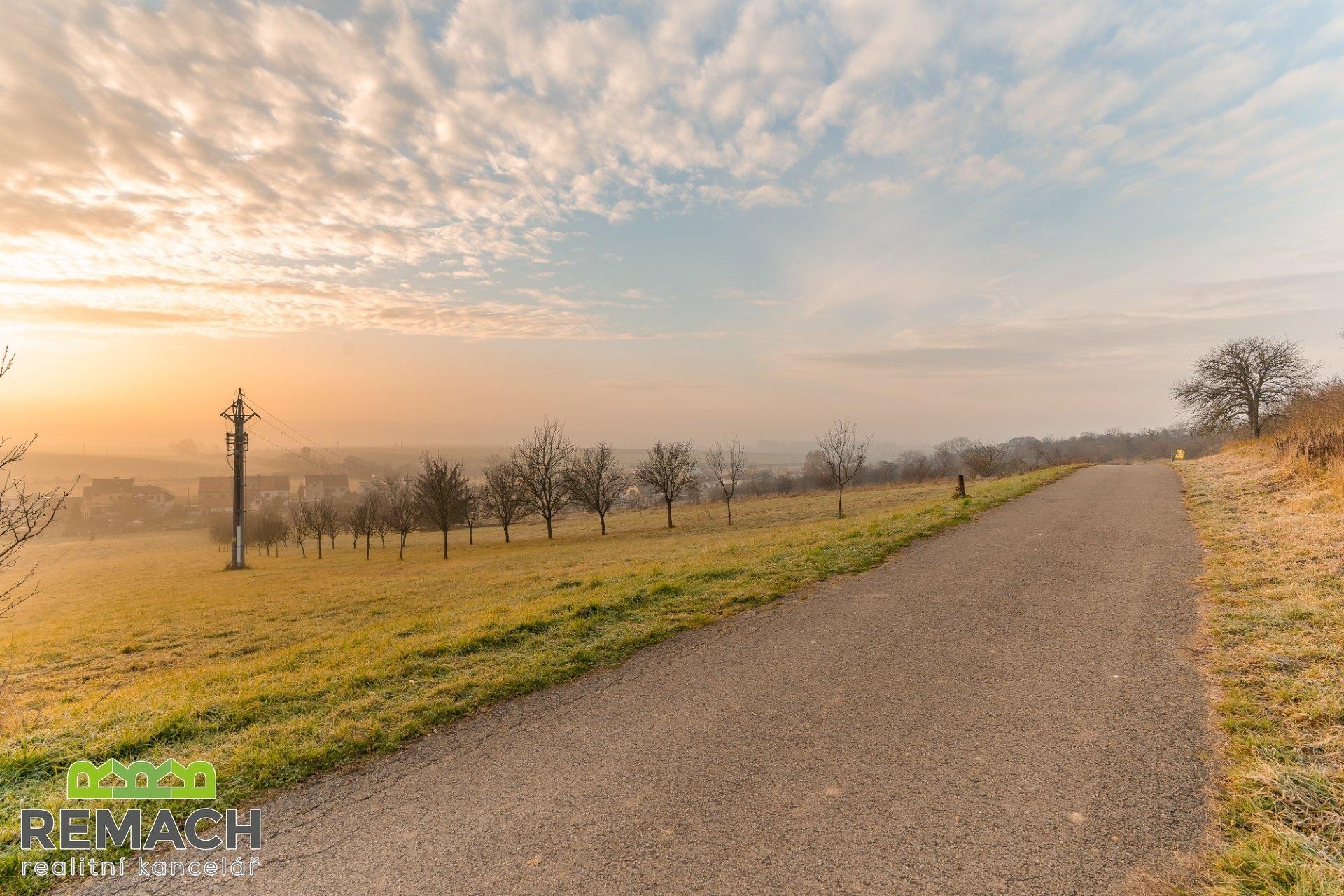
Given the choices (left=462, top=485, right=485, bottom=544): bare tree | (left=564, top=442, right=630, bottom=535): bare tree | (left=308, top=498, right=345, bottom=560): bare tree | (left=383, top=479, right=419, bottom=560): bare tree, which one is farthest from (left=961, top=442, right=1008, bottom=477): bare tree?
(left=308, top=498, right=345, bottom=560): bare tree

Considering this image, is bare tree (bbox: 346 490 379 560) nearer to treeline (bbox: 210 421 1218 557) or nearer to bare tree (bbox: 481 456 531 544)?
treeline (bbox: 210 421 1218 557)

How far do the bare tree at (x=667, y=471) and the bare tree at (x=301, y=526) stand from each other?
31162mm

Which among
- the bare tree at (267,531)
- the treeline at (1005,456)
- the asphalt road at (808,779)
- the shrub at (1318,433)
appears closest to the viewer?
the asphalt road at (808,779)

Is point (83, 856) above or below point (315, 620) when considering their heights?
above

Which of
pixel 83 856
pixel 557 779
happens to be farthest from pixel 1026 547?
pixel 83 856

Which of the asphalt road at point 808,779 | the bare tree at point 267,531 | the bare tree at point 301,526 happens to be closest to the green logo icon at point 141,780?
the asphalt road at point 808,779

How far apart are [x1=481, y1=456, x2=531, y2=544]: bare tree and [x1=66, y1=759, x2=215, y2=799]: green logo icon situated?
40408 millimetres

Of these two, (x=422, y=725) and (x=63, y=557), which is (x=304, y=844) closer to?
(x=422, y=725)

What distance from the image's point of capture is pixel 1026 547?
1070cm

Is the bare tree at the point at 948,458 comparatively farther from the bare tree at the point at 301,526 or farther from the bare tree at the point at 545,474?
the bare tree at the point at 301,526

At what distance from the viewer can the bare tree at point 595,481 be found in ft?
149

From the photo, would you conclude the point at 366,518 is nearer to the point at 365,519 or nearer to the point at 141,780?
the point at 365,519

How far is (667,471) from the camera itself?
1774 inches

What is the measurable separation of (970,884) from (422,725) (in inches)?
160
